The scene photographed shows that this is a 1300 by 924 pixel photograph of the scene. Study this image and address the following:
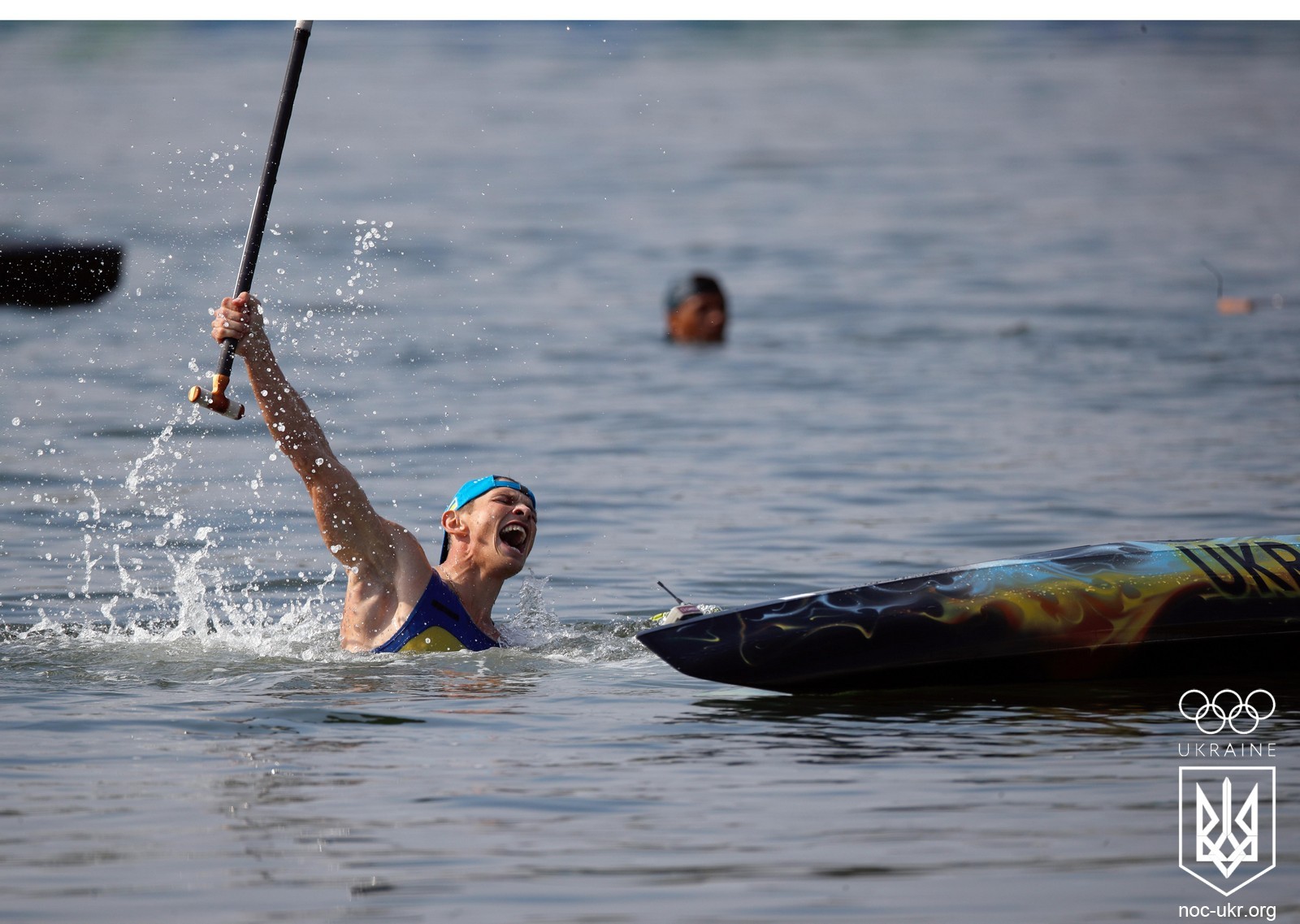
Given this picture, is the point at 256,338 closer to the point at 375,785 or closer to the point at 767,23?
the point at 375,785

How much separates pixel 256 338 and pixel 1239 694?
12.3 feet

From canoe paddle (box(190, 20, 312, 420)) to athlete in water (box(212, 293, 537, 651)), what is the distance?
0.32ft

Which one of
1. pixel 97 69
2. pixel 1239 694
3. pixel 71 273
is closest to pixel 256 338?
pixel 1239 694

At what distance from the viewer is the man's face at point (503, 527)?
7.25 m

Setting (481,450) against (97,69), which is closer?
(481,450)

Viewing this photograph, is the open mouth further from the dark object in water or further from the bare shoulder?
the dark object in water

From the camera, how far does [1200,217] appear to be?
27672 mm

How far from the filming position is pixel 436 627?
7.22m

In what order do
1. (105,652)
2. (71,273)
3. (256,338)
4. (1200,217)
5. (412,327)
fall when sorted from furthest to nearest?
(1200,217) → (71,273) → (412,327) → (105,652) → (256,338)

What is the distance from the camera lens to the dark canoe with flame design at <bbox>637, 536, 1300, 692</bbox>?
6750 mm

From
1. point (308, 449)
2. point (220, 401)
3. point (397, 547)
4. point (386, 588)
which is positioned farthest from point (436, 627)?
point (220, 401)

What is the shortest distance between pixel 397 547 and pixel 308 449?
1.82 feet

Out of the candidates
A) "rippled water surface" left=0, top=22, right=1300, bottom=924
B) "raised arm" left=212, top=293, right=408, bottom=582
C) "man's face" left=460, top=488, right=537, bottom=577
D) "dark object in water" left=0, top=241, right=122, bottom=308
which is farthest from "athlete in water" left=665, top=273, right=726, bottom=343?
"raised arm" left=212, top=293, right=408, bottom=582

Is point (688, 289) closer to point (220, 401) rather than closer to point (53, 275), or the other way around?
point (53, 275)
